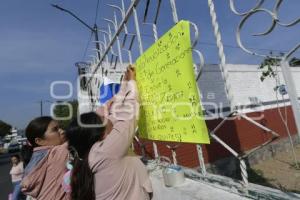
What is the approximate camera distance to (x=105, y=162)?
→ 5.73 ft

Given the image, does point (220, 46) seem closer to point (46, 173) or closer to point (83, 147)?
point (83, 147)

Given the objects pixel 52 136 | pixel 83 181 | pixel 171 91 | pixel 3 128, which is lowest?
pixel 83 181

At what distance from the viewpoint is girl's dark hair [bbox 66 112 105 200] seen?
179 centimetres

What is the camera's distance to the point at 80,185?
181 centimetres

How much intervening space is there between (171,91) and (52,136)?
108 centimetres

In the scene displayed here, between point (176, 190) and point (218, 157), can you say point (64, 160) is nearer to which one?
point (176, 190)

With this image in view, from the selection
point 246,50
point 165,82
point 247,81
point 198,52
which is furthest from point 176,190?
point 247,81

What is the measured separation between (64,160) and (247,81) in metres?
13.1

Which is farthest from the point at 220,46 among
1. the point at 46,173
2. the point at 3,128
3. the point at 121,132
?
the point at 3,128

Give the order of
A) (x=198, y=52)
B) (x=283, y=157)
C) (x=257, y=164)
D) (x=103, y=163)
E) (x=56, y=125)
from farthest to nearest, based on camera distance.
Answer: (x=283, y=157), (x=257, y=164), (x=56, y=125), (x=198, y=52), (x=103, y=163)

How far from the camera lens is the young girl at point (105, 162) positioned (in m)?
1.75

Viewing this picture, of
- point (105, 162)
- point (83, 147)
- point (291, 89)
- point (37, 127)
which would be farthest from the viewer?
point (37, 127)

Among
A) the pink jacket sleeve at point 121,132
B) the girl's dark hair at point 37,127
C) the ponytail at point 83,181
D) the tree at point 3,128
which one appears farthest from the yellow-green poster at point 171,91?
the tree at point 3,128

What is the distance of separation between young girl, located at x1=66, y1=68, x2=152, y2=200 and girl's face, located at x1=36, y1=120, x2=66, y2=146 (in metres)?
0.72
